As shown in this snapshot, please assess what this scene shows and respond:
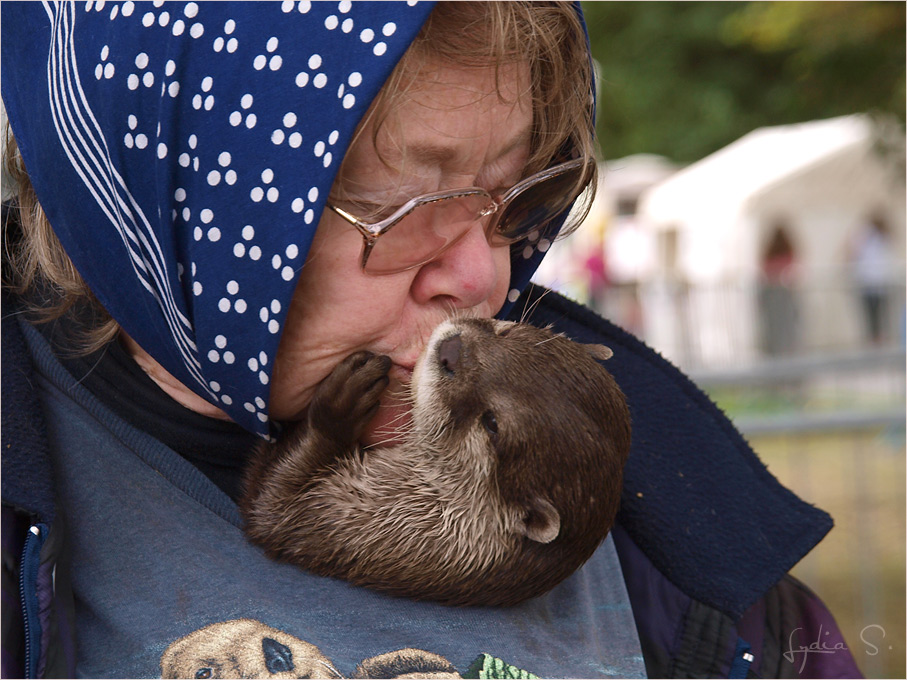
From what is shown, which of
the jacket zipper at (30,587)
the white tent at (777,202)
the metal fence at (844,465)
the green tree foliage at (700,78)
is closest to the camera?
the jacket zipper at (30,587)

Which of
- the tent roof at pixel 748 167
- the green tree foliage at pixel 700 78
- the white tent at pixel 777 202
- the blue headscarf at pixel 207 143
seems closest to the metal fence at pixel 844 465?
the green tree foliage at pixel 700 78

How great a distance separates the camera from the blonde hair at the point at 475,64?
1663 millimetres

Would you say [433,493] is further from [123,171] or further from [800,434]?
[800,434]

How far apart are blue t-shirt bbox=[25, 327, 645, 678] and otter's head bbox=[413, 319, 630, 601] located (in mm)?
149

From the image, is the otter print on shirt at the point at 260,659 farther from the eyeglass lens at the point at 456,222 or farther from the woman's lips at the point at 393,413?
the eyeglass lens at the point at 456,222

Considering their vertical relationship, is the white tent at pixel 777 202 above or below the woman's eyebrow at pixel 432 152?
below

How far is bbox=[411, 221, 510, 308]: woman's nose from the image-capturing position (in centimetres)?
184

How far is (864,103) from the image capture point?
18.8ft

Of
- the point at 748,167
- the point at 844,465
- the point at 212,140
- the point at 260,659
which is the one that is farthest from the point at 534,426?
the point at 748,167

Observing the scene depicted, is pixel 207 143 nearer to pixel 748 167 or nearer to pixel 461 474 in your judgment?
pixel 461 474

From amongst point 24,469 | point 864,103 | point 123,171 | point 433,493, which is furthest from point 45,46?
point 864,103

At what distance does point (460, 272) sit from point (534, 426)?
0.39 m

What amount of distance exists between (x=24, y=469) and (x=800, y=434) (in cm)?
440

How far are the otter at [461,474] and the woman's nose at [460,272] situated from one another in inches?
4.7
